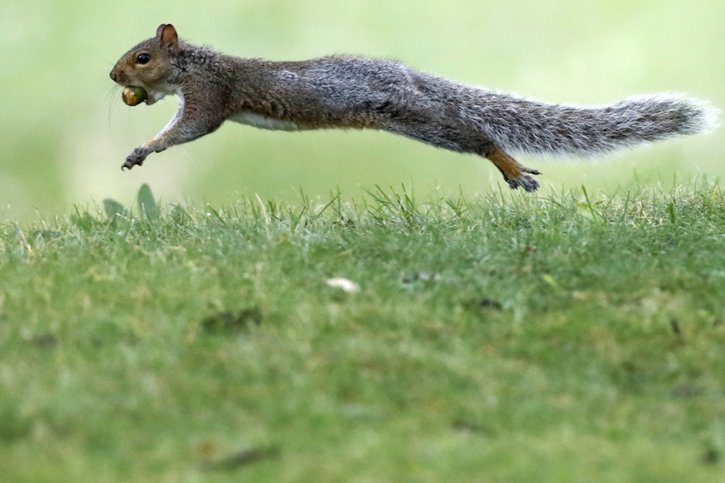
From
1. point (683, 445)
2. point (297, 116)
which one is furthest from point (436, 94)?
point (683, 445)

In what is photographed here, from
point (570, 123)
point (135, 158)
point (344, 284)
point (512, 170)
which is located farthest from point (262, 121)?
point (344, 284)

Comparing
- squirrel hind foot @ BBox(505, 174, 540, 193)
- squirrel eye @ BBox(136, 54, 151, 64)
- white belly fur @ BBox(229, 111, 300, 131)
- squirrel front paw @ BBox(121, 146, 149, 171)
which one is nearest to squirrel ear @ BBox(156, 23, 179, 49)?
squirrel eye @ BBox(136, 54, 151, 64)

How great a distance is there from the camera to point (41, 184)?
36.0ft

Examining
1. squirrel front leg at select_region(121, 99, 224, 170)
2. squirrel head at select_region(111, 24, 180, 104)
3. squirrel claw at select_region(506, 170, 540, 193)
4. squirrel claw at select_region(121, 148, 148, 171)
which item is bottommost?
squirrel claw at select_region(506, 170, 540, 193)

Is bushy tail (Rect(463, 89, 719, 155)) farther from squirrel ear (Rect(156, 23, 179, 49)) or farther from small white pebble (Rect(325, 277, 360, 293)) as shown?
small white pebble (Rect(325, 277, 360, 293))

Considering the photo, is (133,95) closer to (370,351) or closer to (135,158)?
(135,158)

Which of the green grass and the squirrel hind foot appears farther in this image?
the squirrel hind foot

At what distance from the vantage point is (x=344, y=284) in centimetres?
453

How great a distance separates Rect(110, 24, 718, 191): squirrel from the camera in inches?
263

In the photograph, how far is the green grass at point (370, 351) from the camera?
10.4 feet

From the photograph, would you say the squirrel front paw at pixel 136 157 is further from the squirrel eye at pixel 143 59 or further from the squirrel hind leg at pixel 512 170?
the squirrel hind leg at pixel 512 170

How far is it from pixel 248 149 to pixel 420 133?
208 inches

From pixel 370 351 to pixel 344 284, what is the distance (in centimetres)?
75

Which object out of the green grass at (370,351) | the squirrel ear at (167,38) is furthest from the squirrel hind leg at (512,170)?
the squirrel ear at (167,38)
